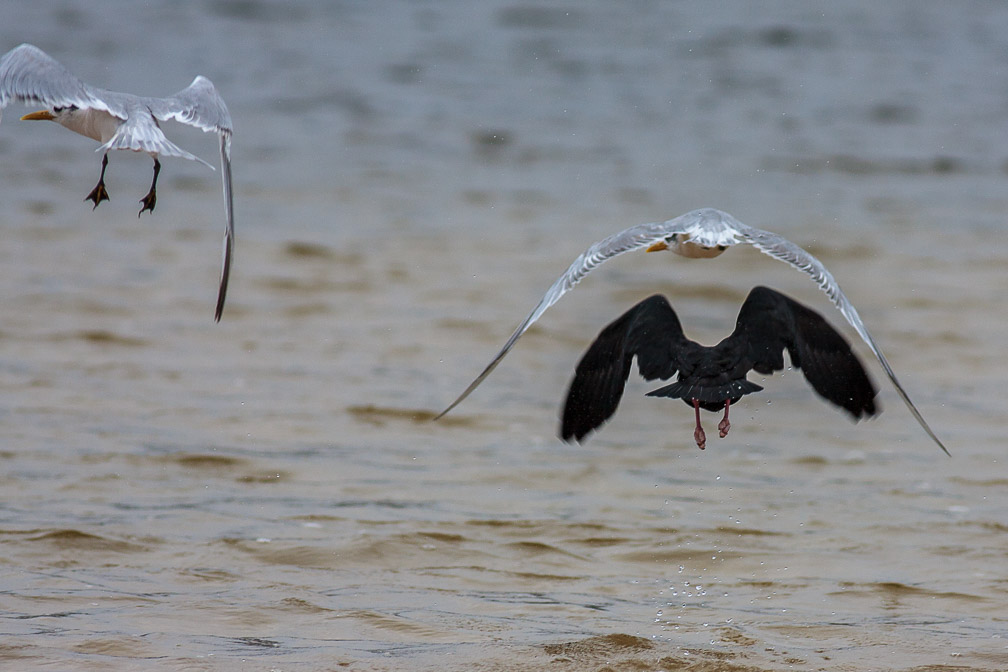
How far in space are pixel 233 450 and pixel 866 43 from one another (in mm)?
19998

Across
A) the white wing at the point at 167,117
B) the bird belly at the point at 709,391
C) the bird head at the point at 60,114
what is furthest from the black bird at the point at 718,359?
the bird head at the point at 60,114

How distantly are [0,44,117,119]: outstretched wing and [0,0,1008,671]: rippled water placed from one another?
103 inches

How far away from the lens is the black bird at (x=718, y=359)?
7062mm

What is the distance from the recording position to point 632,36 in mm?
27125

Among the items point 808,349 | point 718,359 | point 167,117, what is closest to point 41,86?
point 167,117

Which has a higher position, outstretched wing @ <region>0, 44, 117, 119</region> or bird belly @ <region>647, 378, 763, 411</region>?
outstretched wing @ <region>0, 44, 117, 119</region>

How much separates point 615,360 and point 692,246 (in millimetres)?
724

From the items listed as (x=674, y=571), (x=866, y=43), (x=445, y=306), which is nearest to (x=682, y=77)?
(x=866, y=43)

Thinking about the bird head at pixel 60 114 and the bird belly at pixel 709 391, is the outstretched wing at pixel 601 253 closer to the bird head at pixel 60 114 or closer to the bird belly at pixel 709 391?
the bird belly at pixel 709 391

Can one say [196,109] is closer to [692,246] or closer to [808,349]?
[692,246]

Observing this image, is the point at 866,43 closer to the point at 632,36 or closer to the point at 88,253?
the point at 632,36

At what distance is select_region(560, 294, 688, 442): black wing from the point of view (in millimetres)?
7355

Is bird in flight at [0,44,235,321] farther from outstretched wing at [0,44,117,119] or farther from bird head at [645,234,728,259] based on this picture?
bird head at [645,234,728,259]

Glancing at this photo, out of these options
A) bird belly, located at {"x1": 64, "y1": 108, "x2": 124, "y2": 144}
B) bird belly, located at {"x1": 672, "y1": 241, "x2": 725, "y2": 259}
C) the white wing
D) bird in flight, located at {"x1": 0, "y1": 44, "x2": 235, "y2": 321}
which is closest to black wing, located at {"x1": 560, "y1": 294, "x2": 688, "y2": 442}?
bird belly, located at {"x1": 672, "y1": 241, "x2": 725, "y2": 259}
